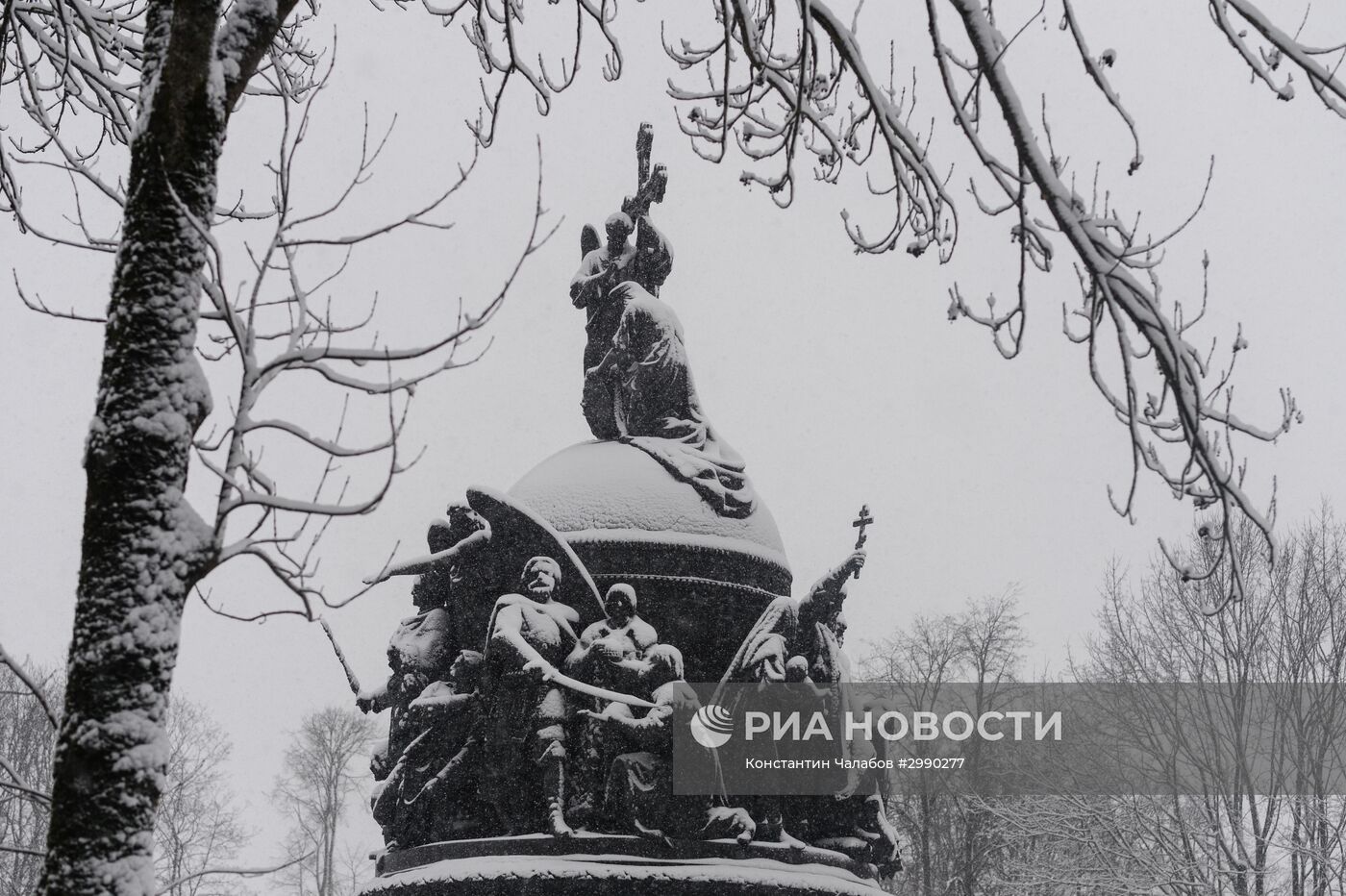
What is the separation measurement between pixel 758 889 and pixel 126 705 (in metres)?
4.70

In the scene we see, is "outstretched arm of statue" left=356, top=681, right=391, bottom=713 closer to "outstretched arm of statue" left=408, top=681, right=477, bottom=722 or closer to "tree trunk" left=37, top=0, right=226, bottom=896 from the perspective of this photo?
"outstretched arm of statue" left=408, top=681, right=477, bottom=722

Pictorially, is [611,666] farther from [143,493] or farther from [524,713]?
[143,493]

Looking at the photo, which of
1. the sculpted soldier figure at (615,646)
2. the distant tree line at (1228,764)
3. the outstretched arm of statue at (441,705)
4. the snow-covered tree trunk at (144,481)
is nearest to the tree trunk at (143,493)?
the snow-covered tree trunk at (144,481)

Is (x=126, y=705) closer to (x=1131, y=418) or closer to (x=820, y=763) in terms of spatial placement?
(x=1131, y=418)

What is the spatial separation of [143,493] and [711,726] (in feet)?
15.5

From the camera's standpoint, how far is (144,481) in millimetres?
3348

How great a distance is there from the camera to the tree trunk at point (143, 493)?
10.3ft

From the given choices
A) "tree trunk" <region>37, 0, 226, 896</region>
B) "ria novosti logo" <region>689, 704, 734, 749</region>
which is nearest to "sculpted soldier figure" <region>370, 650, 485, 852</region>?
"ria novosti logo" <region>689, 704, 734, 749</region>

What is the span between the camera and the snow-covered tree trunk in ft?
10.3

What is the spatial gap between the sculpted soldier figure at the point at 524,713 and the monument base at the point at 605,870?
0.61ft

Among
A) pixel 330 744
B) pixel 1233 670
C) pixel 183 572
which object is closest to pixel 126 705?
pixel 183 572

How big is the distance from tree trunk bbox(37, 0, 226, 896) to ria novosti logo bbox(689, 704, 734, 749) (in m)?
4.44

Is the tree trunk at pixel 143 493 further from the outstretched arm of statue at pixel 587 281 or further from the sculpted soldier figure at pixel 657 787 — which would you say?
the outstretched arm of statue at pixel 587 281

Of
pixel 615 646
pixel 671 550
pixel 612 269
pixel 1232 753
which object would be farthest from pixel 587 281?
pixel 1232 753
